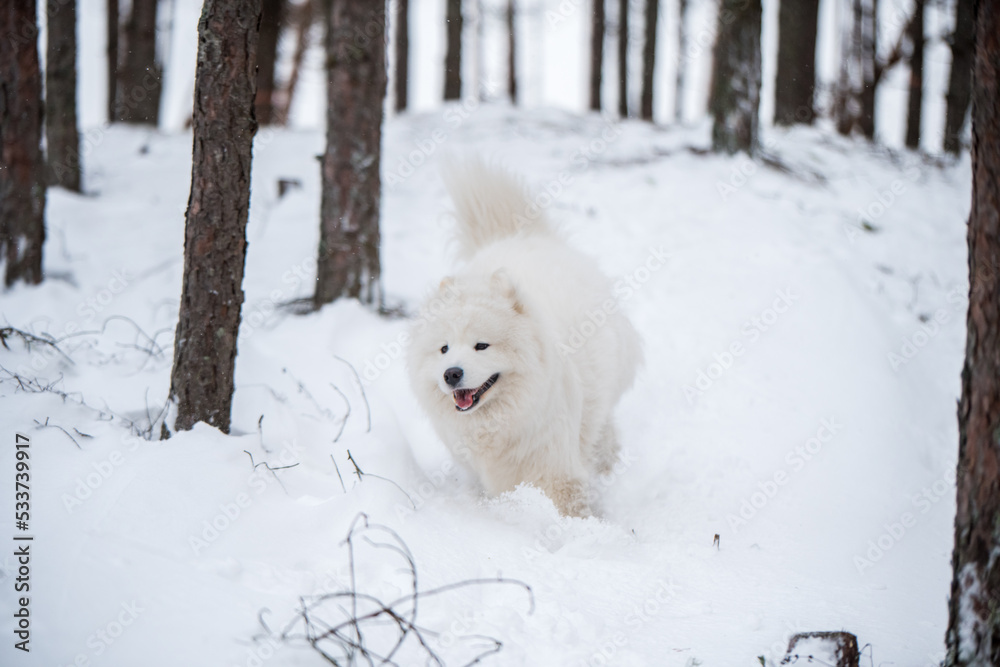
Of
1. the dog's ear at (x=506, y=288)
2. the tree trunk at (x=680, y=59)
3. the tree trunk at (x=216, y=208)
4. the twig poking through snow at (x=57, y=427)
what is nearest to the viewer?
the twig poking through snow at (x=57, y=427)

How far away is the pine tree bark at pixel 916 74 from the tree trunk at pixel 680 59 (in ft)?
18.9

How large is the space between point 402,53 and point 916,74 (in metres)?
9.95

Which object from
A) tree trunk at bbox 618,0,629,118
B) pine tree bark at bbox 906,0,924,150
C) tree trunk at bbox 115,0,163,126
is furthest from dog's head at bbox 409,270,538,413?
tree trunk at bbox 618,0,629,118

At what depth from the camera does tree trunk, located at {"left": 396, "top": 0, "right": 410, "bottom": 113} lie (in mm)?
13281

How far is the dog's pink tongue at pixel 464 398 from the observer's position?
Result: 3355 millimetres

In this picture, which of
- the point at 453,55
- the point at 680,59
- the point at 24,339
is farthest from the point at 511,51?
the point at 24,339

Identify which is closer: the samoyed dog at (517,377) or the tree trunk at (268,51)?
the samoyed dog at (517,377)

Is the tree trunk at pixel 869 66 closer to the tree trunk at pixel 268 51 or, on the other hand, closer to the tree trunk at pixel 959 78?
the tree trunk at pixel 959 78

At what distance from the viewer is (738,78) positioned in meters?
7.37

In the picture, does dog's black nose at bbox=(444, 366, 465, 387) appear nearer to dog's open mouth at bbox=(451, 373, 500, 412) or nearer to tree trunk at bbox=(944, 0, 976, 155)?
dog's open mouth at bbox=(451, 373, 500, 412)

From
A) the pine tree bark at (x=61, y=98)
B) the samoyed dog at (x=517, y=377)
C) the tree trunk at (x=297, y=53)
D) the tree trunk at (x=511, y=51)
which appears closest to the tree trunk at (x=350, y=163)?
the samoyed dog at (x=517, y=377)

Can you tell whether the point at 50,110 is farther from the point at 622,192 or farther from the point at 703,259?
the point at 703,259

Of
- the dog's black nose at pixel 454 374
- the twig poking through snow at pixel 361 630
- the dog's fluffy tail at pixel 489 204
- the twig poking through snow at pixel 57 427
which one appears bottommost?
the twig poking through snow at pixel 361 630

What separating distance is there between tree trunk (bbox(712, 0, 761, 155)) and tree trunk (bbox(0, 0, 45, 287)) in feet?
22.1
